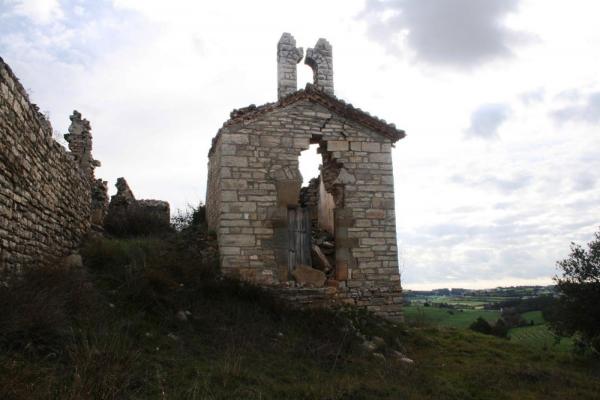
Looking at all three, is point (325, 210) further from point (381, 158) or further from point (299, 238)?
point (381, 158)

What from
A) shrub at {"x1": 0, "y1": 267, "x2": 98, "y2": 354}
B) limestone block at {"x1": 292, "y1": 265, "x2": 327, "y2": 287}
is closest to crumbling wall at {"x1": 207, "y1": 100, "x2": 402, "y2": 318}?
limestone block at {"x1": 292, "y1": 265, "x2": 327, "y2": 287}

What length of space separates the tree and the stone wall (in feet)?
34.4

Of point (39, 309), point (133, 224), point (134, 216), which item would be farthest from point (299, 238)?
point (39, 309)

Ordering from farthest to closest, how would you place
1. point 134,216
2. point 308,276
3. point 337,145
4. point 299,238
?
point 134,216
point 337,145
point 299,238
point 308,276

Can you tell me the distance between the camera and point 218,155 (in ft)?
38.1

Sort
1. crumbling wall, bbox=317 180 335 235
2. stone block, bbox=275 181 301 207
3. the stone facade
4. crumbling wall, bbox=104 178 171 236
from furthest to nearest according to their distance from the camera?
crumbling wall, bbox=104 178 171 236, crumbling wall, bbox=317 180 335 235, stone block, bbox=275 181 301 207, the stone facade

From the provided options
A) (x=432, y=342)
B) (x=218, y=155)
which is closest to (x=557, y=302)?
(x=432, y=342)

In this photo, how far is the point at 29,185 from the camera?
7.02 metres

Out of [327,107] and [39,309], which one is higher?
[327,107]

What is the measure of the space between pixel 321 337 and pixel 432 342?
8.91 feet

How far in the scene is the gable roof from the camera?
11.1 metres

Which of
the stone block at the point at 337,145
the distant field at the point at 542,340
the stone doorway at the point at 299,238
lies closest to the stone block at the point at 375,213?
the stone doorway at the point at 299,238

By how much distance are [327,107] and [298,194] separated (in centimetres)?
225

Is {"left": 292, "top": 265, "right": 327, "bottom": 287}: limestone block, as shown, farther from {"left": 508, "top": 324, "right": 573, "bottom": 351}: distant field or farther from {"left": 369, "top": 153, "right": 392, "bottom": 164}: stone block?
{"left": 508, "top": 324, "right": 573, "bottom": 351}: distant field
